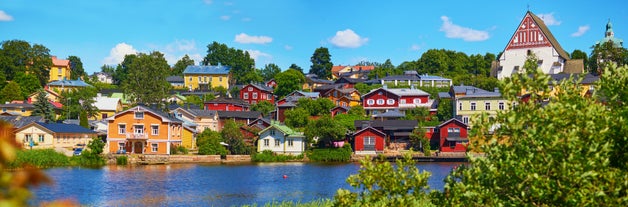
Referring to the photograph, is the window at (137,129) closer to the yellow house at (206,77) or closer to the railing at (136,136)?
the railing at (136,136)

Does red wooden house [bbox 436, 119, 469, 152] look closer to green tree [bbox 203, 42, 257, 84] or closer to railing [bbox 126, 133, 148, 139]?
railing [bbox 126, 133, 148, 139]

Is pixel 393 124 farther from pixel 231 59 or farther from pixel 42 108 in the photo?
pixel 231 59

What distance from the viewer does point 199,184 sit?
33781mm

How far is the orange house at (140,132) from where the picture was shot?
2000 inches

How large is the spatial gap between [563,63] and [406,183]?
2844 inches

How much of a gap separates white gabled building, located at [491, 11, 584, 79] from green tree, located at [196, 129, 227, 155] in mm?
40085

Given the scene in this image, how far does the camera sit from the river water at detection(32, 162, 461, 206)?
2784cm

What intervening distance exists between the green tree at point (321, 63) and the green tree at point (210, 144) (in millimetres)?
54744

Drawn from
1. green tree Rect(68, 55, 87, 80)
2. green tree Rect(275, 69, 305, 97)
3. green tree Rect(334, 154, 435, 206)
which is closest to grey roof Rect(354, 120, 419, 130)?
green tree Rect(275, 69, 305, 97)

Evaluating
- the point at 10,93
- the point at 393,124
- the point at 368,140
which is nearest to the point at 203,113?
the point at 368,140

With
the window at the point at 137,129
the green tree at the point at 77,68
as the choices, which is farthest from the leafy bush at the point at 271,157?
the green tree at the point at 77,68

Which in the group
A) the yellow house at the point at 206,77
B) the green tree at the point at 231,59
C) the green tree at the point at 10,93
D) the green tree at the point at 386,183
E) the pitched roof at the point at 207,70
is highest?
the green tree at the point at 231,59

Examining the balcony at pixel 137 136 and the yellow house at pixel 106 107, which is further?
the yellow house at pixel 106 107

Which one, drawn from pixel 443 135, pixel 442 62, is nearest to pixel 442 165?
pixel 443 135
